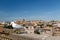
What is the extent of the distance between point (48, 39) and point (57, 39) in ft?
0.68

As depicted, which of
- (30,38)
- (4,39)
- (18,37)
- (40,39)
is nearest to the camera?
(40,39)

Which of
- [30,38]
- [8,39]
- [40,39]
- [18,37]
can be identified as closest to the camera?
[40,39]

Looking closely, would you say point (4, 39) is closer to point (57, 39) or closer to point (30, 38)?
point (30, 38)

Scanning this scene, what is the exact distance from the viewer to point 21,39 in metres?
3.78

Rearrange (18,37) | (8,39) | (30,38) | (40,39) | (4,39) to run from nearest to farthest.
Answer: (40,39)
(30,38)
(18,37)
(8,39)
(4,39)

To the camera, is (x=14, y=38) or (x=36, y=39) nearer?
(x=36, y=39)

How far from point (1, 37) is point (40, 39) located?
211 cm

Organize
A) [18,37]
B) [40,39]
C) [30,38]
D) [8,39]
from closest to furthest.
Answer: [40,39]
[30,38]
[18,37]
[8,39]

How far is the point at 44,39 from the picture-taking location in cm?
337

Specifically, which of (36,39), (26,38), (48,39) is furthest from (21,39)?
(48,39)

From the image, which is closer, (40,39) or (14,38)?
(40,39)

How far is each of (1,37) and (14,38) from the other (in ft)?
3.60

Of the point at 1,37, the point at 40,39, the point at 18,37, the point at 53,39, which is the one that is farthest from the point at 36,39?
the point at 1,37

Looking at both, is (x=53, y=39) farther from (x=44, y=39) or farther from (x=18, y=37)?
(x=18, y=37)
